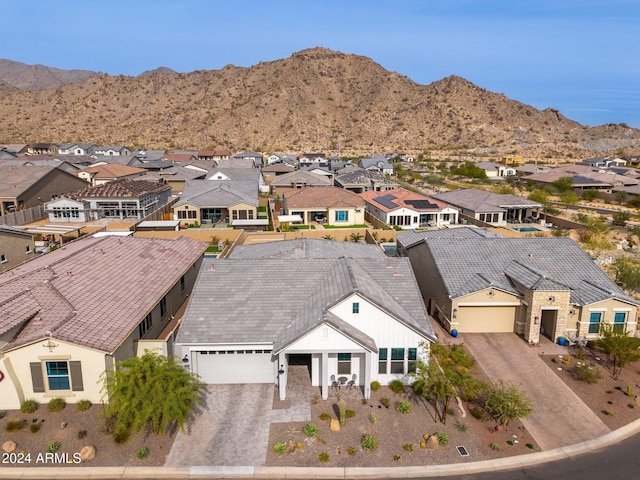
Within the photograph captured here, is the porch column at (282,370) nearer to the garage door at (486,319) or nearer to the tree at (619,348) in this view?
the garage door at (486,319)

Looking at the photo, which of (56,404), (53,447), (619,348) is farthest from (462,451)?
(56,404)

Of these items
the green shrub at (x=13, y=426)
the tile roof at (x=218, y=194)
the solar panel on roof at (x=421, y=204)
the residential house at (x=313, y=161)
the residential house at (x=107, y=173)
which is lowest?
the green shrub at (x=13, y=426)

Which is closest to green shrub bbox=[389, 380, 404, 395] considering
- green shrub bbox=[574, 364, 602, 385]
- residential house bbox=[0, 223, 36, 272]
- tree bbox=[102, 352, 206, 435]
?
tree bbox=[102, 352, 206, 435]

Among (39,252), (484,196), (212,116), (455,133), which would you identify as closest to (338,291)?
(39,252)

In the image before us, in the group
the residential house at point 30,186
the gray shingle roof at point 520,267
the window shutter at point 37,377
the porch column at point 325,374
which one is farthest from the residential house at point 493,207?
the residential house at point 30,186

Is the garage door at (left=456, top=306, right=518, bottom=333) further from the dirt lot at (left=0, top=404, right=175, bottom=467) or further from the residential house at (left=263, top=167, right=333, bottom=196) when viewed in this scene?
the residential house at (left=263, top=167, right=333, bottom=196)

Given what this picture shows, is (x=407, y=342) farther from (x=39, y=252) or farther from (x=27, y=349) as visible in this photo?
(x=39, y=252)

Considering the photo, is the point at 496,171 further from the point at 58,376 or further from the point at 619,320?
the point at 58,376
